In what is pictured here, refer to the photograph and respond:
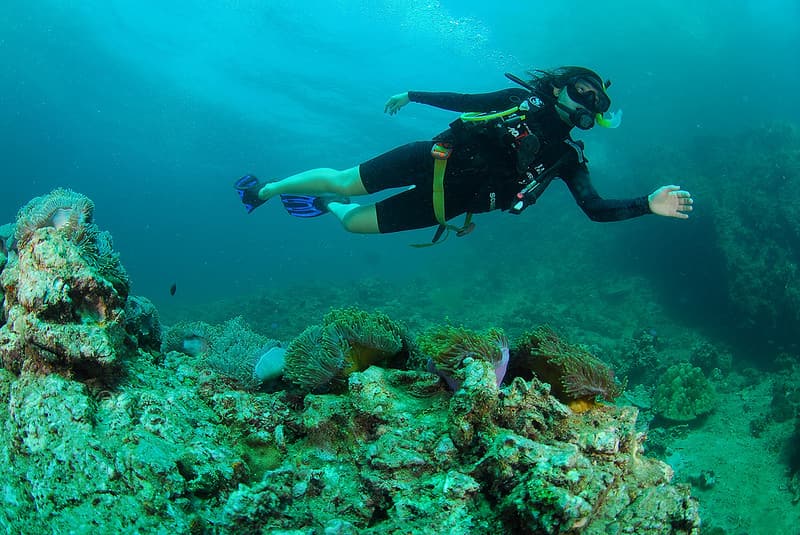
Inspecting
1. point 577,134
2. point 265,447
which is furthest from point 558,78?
point 577,134

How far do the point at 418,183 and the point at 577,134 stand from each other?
105ft

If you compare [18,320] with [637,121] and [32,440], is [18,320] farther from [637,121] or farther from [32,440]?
[637,121]

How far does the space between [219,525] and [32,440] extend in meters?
1.04

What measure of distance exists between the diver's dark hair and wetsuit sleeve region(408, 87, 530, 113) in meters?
0.30

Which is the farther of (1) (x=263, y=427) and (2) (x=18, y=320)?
(1) (x=263, y=427)

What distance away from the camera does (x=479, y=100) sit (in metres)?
5.06

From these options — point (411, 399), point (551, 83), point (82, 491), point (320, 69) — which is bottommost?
point (82, 491)

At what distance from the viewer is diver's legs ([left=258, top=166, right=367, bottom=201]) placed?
16.2 feet

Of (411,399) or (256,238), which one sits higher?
(411,399)

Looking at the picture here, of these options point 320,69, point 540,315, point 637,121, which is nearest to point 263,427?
point 540,315

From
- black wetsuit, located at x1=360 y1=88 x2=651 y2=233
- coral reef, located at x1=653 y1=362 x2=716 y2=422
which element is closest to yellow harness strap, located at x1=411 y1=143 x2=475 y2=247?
black wetsuit, located at x1=360 y1=88 x2=651 y2=233

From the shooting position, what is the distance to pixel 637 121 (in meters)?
32.1

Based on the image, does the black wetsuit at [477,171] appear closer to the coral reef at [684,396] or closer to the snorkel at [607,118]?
the snorkel at [607,118]

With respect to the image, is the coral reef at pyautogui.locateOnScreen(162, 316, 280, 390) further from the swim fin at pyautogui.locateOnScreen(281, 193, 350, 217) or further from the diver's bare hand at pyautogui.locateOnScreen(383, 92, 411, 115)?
the diver's bare hand at pyautogui.locateOnScreen(383, 92, 411, 115)
